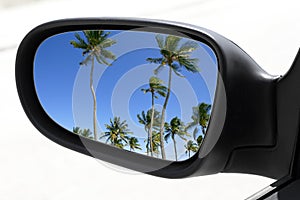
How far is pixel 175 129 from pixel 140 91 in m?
0.09

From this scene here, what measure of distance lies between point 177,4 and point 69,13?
3.24 ft

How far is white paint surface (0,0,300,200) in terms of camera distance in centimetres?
231

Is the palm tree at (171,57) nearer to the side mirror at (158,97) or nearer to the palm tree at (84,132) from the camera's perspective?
the side mirror at (158,97)

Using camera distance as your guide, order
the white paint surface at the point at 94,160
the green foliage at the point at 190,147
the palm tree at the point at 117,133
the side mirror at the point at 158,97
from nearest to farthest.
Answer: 1. the side mirror at the point at 158,97
2. the green foliage at the point at 190,147
3. the palm tree at the point at 117,133
4. the white paint surface at the point at 94,160

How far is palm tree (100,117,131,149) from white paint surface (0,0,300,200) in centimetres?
26

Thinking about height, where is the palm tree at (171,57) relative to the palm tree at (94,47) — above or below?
below

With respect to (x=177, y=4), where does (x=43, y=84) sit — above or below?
below

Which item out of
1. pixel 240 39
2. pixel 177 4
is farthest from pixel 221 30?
pixel 177 4

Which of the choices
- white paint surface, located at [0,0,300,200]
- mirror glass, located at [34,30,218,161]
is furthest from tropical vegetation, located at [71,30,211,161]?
white paint surface, located at [0,0,300,200]

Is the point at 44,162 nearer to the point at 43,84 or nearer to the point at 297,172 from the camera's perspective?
the point at 43,84

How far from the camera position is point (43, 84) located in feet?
4.33

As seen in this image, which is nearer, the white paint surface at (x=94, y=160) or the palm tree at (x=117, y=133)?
the palm tree at (x=117, y=133)

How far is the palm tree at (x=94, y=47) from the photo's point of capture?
1.17m

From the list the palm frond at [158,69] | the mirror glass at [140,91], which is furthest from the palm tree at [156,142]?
the palm frond at [158,69]
